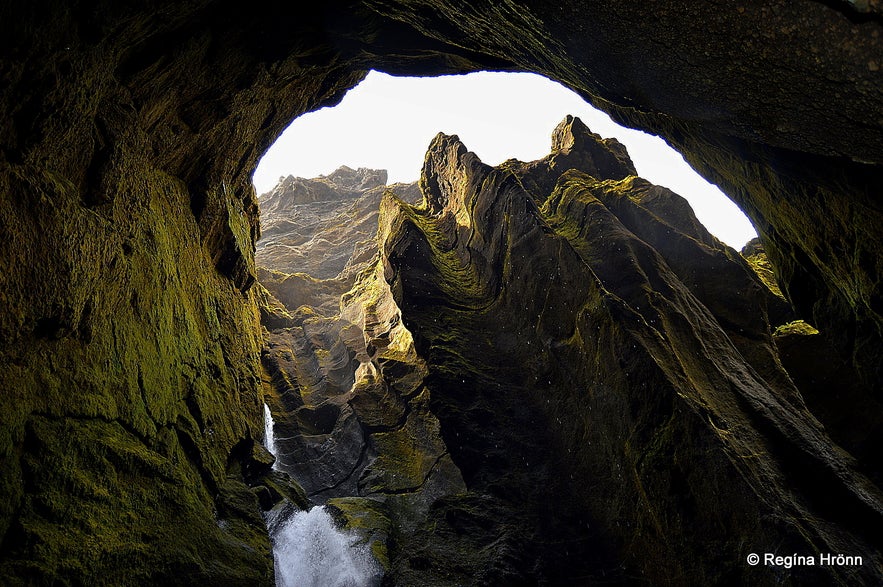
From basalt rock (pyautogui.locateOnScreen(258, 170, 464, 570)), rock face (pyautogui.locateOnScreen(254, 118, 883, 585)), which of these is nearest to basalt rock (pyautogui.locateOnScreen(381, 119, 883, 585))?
rock face (pyautogui.locateOnScreen(254, 118, 883, 585))

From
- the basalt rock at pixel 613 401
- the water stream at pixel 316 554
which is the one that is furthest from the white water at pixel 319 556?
the basalt rock at pixel 613 401

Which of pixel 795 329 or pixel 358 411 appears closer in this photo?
pixel 795 329

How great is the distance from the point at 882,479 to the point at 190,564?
17.0 metres

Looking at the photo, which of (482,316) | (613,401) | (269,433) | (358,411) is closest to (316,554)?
(358,411)

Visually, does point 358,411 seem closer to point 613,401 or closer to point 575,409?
point 575,409

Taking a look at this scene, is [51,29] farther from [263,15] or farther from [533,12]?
[533,12]

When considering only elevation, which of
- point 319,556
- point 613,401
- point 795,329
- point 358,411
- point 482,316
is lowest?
point 319,556

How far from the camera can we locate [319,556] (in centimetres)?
→ 1827

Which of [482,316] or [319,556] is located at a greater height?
[482,316]

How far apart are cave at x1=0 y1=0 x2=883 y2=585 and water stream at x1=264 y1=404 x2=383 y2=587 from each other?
1.10 meters

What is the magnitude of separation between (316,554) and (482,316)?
11.6m

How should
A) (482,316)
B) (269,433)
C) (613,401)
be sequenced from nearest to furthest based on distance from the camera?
1. (613,401)
2. (482,316)
3. (269,433)

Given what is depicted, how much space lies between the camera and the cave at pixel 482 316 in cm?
716

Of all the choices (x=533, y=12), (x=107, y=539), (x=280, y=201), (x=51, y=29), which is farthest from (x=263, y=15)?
(x=280, y=201)
